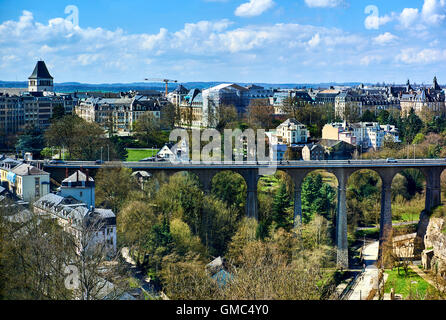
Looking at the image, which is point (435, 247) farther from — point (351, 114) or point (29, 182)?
point (351, 114)

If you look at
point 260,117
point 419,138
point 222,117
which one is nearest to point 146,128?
point 222,117

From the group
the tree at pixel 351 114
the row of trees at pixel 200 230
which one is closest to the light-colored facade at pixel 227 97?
the tree at pixel 351 114

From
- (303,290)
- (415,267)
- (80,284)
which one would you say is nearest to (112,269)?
(80,284)

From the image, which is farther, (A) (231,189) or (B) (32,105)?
(B) (32,105)

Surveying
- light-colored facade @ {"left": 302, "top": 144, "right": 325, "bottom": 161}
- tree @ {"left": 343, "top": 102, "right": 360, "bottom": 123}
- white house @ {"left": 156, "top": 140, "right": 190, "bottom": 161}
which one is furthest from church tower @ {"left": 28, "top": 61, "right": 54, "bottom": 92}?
light-colored facade @ {"left": 302, "top": 144, "right": 325, "bottom": 161}

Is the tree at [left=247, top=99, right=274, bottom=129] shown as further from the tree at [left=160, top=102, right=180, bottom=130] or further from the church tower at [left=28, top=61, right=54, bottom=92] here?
the church tower at [left=28, top=61, right=54, bottom=92]
